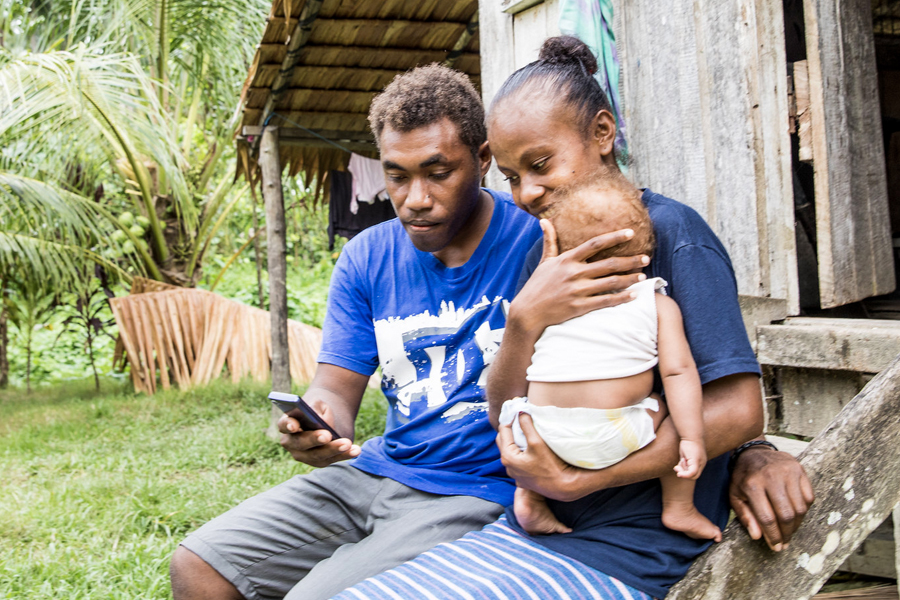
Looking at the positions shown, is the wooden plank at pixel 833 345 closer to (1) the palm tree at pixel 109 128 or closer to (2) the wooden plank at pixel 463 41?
(2) the wooden plank at pixel 463 41

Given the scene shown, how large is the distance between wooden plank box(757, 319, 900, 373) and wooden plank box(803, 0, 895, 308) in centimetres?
19

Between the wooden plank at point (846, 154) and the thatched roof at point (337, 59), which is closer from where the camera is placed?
the wooden plank at point (846, 154)

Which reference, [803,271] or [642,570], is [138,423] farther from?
[642,570]

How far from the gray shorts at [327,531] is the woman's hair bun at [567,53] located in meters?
1.08

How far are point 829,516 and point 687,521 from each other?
33 centimetres

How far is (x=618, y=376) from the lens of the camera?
1439mm

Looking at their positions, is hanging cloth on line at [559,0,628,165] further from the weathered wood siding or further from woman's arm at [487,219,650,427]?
woman's arm at [487,219,650,427]

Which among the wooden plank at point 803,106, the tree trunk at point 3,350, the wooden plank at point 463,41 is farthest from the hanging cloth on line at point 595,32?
the tree trunk at point 3,350

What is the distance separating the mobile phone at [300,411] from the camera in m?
1.75

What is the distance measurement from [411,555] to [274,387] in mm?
4904

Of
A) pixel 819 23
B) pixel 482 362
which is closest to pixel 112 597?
pixel 482 362

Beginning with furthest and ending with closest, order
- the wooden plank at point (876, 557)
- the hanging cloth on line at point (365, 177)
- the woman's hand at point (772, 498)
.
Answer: the hanging cloth on line at point (365, 177), the wooden plank at point (876, 557), the woman's hand at point (772, 498)

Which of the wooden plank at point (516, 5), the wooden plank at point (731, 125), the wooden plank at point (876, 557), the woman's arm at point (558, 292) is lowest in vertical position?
the wooden plank at point (876, 557)

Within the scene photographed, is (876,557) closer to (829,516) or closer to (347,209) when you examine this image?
(829,516)
